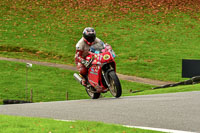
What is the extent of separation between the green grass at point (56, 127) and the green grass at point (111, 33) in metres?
31.0

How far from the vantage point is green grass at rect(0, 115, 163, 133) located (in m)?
8.74

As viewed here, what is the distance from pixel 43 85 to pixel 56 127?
26.7m

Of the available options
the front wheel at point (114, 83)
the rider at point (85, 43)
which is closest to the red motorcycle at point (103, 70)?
the front wheel at point (114, 83)

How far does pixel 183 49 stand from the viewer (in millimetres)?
54250

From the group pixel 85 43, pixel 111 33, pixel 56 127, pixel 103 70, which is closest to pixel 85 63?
pixel 85 43

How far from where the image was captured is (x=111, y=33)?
61344 millimetres

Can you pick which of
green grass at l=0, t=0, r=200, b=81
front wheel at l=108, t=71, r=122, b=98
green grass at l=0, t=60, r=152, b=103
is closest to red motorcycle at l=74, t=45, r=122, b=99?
front wheel at l=108, t=71, r=122, b=98

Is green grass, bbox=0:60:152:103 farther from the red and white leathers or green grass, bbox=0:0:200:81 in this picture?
the red and white leathers

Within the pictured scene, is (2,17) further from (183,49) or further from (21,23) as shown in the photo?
(183,49)

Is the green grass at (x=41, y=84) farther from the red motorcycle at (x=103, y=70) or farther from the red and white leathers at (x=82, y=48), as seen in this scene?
the red motorcycle at (x=103, y=70)

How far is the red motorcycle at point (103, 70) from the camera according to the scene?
1620 centimetres

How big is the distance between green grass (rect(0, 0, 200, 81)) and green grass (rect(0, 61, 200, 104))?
5.71 m

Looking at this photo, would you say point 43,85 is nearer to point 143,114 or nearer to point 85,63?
point 85,63

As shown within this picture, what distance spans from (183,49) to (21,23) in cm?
2375
